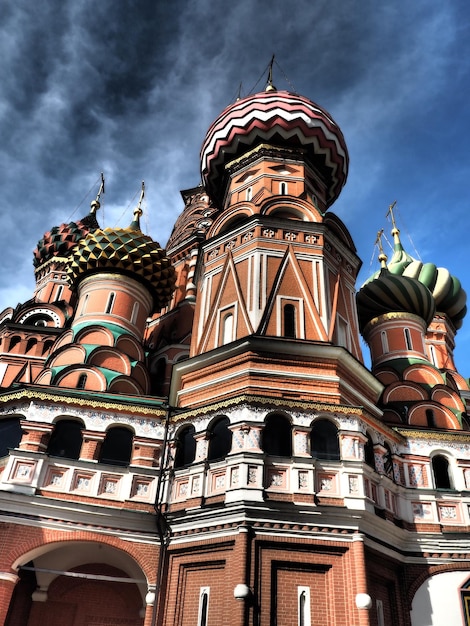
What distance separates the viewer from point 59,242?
24.6 metres

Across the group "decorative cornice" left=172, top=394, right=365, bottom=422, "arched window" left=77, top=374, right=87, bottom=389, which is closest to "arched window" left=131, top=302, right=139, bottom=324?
"arched window" left=77, top=374, right=87, bottom=389

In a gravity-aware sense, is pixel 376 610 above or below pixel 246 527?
below

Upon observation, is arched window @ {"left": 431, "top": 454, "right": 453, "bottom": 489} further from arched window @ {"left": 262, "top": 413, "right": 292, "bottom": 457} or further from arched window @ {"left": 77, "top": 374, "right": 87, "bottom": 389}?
arched window @ {"left": 77, "top": 374, "right": 87, "bottom": 389}

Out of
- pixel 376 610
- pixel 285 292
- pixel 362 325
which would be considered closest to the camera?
pixel 376 610

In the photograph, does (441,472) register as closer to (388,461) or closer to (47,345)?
(388,461)

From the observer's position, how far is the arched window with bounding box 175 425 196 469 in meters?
10.4

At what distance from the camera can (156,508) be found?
392 inches

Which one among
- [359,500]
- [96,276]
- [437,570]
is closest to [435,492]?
[437,570]

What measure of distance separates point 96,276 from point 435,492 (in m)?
10.9

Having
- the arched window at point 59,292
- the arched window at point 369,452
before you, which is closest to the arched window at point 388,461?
the arched window at point 369,452

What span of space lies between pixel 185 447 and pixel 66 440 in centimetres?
226

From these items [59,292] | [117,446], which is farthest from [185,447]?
[59,292]

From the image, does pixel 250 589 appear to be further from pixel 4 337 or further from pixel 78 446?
pixel 4 337

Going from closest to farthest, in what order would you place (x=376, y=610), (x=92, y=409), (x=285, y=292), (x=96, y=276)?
(x=376, y=610) < (x=92, y=409) < (x=285, y=292) < (x=96, y=276)
